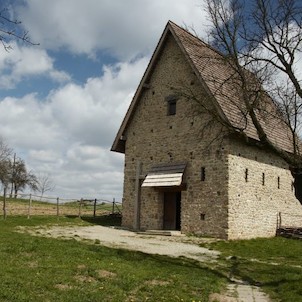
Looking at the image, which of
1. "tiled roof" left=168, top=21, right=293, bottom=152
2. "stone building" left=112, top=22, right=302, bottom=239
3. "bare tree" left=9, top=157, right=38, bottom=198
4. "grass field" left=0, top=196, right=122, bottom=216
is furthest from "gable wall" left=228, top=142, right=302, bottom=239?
"bare tree" left=9, top=157, right=38, bottom=198

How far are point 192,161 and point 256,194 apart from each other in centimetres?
390

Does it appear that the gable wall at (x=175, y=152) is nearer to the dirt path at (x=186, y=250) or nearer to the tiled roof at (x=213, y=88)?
the tiled roof at (x=213, y=88)

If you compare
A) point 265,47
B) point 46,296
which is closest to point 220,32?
point 265,47

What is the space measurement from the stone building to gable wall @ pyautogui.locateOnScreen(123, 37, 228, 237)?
53mm

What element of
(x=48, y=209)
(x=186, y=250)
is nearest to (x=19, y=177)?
(x=48, y=209)

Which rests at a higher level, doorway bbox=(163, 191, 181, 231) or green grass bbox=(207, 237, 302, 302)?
doorway bbox=(163, 191, 181, 231)

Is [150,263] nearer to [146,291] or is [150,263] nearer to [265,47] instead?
[146,291]

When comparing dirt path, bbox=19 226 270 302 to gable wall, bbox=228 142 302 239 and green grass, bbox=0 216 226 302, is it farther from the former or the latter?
gable wall, bbox=228 142 302 239

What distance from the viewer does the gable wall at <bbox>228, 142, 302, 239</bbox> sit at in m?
20.7

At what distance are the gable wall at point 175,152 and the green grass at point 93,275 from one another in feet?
25.3

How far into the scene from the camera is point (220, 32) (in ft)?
48.3

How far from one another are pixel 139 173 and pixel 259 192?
7.08m

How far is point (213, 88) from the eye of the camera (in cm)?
2159

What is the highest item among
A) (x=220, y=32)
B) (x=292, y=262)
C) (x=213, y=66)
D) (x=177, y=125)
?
(x=213, y=66)
